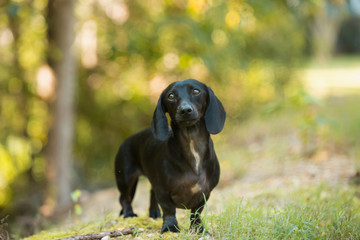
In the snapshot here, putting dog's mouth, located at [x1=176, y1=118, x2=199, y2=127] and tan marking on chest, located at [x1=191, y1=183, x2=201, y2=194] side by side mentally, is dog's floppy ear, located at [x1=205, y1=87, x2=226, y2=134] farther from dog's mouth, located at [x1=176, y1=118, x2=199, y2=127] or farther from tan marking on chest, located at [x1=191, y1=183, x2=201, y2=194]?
tan marking on chest, located at [x1=191, y1=183, x2=201, y2=194]

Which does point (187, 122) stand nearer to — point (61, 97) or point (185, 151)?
point (185, 151)

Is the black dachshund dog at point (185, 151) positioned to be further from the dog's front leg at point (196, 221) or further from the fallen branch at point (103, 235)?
the fallen branch at point (103, 235)

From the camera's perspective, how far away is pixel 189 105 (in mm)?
2797

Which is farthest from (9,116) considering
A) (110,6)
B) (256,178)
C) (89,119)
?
(256,178)

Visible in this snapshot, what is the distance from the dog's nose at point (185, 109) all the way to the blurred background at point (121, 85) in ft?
11.5

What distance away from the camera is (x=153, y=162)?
3225mm

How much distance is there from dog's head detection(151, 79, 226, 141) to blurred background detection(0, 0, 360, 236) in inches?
126

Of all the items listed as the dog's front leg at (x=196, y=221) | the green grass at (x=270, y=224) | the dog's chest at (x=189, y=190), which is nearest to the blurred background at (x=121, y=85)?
the green grass at (x=270, y=224)

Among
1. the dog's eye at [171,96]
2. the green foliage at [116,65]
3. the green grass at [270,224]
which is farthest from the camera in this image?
the green foliage at [116,65]

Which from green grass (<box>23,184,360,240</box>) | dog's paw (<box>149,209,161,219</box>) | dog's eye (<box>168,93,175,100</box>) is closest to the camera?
dog's eye (<box>168,93,175,100</box>)

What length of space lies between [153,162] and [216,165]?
1.59 feet

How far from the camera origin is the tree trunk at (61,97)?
297 inches

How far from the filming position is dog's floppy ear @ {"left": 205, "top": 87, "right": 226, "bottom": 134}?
3.00 m

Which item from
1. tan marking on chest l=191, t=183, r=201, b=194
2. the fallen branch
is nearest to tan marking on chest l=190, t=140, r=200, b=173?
tan marking on chest l=191, t=183, r=201, b=194
